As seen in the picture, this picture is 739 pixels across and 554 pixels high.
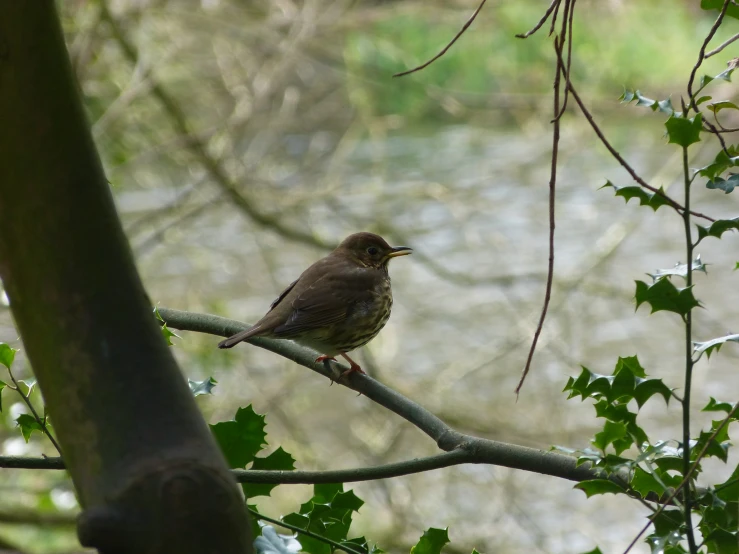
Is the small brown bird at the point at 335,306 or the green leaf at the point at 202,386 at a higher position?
the small brown bird at the point at 335,306

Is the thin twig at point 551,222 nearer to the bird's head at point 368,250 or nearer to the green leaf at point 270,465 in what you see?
the green leaf at point 270,465

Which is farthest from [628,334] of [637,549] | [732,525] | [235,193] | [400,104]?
[732,525]

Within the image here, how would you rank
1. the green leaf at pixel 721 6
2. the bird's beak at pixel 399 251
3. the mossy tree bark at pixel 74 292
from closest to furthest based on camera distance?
the mossy tree bark at pixel 74 292, the green leaf at pixel 721 6, the bird's beak at pixel 399 251

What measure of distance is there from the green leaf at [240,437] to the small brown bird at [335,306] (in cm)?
148

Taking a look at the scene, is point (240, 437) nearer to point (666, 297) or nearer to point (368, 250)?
point (666, 297)

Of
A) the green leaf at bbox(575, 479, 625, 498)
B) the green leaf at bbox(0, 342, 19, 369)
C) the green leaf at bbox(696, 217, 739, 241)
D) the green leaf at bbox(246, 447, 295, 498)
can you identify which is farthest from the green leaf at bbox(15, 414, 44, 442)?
the green leaf at bbox(696, 217, 739, 241)

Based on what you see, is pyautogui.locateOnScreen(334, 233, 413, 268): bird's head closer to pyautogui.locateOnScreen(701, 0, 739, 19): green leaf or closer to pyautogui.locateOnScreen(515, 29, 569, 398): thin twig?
pyautogui.locateOnScreen(515, 29, 569, 398): thin twig

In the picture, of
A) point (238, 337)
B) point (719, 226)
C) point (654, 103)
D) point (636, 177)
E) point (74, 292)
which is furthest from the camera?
point (238, 337)

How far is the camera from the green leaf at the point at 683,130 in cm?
143

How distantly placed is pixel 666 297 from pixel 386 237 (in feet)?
20.5

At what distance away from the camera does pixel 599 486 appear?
4.76 ft

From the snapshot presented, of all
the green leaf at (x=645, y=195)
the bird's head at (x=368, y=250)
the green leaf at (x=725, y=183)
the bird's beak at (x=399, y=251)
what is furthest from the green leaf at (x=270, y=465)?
the bird's head at (x=368, y=250)

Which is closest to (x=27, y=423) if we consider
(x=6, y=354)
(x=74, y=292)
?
(x=6, y=354)

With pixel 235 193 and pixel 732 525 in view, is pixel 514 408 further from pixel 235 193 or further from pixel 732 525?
→ pixel 732 525
